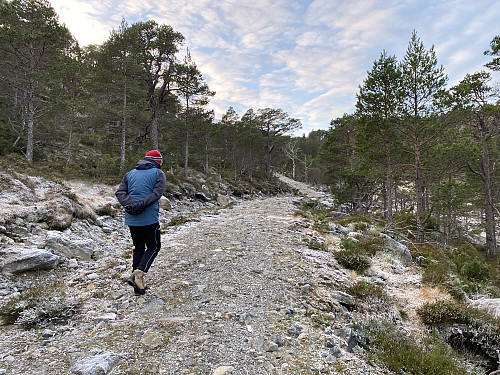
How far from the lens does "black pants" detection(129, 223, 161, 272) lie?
4.66 meters

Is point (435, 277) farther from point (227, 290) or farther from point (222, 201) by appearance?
point (222, 201)

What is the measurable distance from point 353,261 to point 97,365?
271 inches

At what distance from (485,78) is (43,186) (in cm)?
2728

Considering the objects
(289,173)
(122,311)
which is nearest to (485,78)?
(122,311)

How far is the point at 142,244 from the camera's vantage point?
4805 millimetres

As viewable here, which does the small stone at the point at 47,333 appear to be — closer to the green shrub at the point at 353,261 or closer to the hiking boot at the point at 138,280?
the hiking boot at the point at 138,280

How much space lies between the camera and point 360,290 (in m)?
5.38

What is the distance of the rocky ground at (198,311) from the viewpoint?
9.51 ft

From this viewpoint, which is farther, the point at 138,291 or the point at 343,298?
the point at 343,298

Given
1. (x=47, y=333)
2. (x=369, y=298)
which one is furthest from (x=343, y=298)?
(x=47, y=333)

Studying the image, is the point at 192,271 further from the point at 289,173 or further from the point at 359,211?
the point at 289,173

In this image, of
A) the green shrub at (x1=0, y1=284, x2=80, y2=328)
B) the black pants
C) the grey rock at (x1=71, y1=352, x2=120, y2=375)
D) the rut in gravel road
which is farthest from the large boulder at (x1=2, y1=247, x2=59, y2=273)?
the grey rock at (x1=71, y1=352, x2=120, y2=375)

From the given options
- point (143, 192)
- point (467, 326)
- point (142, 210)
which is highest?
point (143, 192)

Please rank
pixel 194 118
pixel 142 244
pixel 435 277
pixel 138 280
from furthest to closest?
1. pixel 194 118
2. pixel 435 277
3. pixel 142 244
4. pixel 138 280
